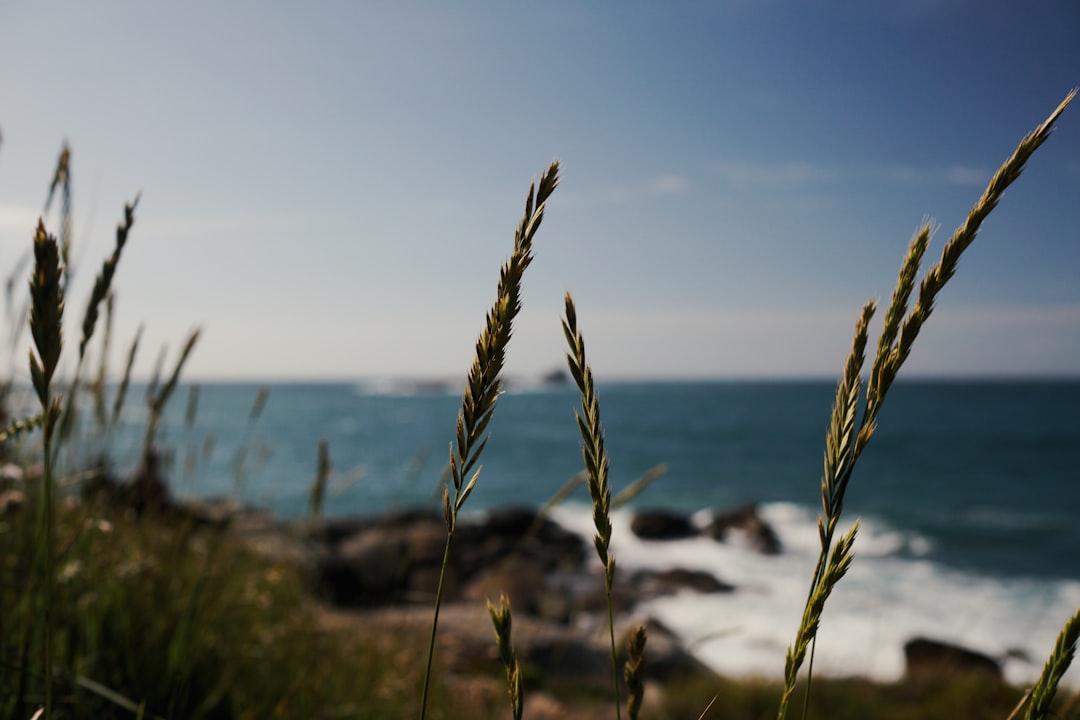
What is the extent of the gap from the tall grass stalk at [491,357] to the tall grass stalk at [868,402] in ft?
1.09

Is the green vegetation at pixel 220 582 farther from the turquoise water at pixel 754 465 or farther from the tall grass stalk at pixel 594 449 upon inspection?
the turquoise water at pixel 754 465

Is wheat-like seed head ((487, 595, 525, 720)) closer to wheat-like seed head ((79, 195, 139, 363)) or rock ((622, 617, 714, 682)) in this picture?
wheat-like seed head ((79, 195, 139, 363))

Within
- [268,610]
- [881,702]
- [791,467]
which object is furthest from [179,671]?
[791,467]

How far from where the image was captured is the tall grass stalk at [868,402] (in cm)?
71

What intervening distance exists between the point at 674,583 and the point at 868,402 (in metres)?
18.6

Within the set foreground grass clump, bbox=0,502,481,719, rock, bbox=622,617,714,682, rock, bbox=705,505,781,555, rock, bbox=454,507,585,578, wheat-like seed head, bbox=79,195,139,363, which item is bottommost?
rock, bbox=454,507,585,578

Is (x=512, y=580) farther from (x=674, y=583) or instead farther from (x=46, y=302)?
(x=46, y=302)

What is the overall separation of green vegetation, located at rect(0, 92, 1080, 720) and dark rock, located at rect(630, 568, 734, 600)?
12527 millimetres

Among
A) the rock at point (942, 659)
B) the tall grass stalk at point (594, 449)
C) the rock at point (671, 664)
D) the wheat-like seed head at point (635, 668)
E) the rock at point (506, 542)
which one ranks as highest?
the tall grass stalk at point (594, 449)

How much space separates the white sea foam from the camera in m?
12.5

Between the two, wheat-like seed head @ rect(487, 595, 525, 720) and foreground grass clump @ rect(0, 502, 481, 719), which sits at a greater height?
wheat-like seed head @ rect(487, 595, 525, 720)

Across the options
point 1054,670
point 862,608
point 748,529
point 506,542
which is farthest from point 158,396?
point 748,529

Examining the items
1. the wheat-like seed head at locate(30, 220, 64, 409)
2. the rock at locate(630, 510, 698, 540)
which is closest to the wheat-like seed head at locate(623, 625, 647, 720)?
the wheat-like seed head at locate(30, 220, 64, 409)

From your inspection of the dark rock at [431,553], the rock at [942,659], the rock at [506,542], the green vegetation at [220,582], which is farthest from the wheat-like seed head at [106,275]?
the rock at [506,542]
